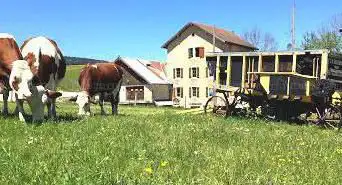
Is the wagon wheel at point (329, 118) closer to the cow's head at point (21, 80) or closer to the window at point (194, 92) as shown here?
the cow's head at point (21, 80)

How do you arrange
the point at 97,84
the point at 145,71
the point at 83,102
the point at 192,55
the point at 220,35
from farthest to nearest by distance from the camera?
the point at 145,71, the point at 192,55, the point at 220,35, the point at 97,84, the point at 83,102

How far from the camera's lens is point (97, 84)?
22.2 meters

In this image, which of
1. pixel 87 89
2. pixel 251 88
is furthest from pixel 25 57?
pixel 251 88

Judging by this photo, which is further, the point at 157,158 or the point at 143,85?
the point at 143,85

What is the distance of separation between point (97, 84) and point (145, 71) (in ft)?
191

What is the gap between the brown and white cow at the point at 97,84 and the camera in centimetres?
2005

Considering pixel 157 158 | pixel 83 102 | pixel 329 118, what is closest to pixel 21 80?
pixel 83 102

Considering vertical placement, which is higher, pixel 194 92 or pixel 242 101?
pixel 242 101

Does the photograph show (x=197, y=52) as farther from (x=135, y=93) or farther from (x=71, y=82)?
(x=71, y=82)

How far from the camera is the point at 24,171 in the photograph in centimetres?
620

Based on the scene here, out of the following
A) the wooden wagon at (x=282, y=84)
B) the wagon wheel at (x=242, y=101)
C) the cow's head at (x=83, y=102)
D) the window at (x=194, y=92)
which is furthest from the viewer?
the window at (x=194, y=92)

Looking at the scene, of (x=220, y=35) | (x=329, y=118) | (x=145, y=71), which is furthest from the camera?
(x=145, y=71)

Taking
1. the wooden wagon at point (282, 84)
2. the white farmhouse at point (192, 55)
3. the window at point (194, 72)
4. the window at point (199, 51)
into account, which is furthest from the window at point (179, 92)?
the wooden wagon at point (282, 84)

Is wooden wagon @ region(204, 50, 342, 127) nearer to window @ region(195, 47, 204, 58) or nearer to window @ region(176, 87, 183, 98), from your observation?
window @ region(195, 47, 204, 58)
